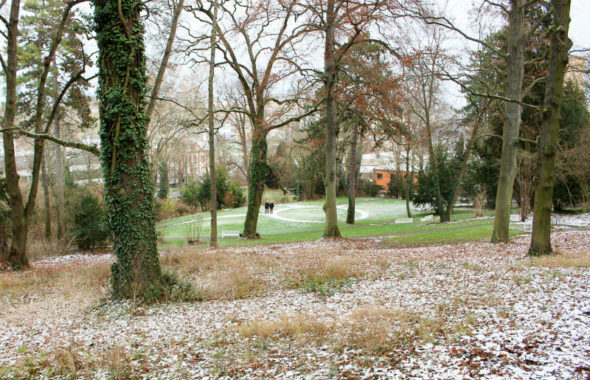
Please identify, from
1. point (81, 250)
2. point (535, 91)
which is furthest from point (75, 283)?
point (535, 91)

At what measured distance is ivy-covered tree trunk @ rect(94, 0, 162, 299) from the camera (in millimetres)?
6484

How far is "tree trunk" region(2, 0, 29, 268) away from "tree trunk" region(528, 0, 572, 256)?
13.6m

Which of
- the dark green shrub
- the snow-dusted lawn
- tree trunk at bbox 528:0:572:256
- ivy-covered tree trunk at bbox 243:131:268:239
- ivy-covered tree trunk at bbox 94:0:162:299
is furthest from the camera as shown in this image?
the dark green shrub

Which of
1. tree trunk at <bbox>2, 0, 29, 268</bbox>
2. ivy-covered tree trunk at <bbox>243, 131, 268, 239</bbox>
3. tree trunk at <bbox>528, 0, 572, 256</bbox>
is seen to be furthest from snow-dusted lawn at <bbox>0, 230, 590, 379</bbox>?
ivy-covered tree trunk at <bbox>243, 131, 268, 239</bbox>

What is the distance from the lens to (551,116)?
7.93 m

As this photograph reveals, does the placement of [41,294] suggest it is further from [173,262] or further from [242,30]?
[242,30]

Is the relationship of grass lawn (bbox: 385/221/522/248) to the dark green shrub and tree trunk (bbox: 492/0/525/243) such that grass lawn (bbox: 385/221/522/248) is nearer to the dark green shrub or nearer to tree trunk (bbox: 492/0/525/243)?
tree trunk (bbox: 492/0/525/243)

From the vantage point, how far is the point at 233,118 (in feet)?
151

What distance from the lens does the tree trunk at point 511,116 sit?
463 inches

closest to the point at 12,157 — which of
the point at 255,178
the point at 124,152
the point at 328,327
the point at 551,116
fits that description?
the point at 124,152

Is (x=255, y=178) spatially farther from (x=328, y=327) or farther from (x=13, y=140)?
(x=328, y=327)

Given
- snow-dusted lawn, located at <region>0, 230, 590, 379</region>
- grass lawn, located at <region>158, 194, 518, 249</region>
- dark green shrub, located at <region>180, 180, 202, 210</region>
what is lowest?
grass lawn, located at <region>158, 194, 518, 249</region>

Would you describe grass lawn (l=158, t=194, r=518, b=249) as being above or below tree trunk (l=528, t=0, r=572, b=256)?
below

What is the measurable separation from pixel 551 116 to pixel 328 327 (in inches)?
274
